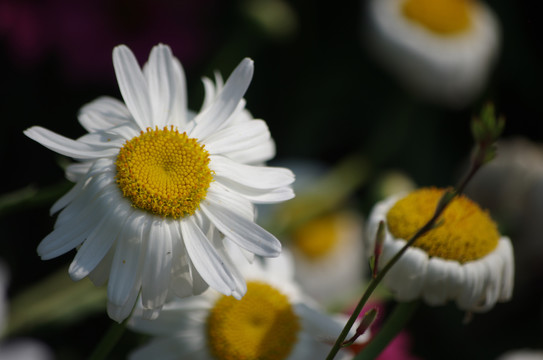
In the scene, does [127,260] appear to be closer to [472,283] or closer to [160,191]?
[160,191]

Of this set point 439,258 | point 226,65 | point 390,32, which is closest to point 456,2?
point 390,32

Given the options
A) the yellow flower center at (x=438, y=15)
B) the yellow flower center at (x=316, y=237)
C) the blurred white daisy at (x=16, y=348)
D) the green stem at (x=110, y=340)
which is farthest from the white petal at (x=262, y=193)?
the yellow flower center at (x=438, y=15)

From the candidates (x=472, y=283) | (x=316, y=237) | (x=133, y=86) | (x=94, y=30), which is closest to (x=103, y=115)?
(x=133, y=86)

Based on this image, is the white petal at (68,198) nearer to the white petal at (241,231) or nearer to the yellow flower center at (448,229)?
the white petal at (241,231)

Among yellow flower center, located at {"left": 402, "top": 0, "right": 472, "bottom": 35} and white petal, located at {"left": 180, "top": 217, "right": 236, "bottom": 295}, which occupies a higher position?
white petal, located at {"left": 180, "top": 217, "right": 236, "bottom": 295}

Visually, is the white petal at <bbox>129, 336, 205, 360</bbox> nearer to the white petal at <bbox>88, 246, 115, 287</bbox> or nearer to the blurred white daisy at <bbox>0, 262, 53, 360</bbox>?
the white petal at <bbox>88, 246, 115, 287</bbox>

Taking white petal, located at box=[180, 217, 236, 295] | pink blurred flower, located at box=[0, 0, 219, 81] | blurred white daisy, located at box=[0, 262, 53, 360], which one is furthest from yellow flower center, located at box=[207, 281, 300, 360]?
pink blurred flower, located at box=[0, 0, 219, 81]

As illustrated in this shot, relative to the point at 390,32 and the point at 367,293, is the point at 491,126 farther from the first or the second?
the point at 390,32
